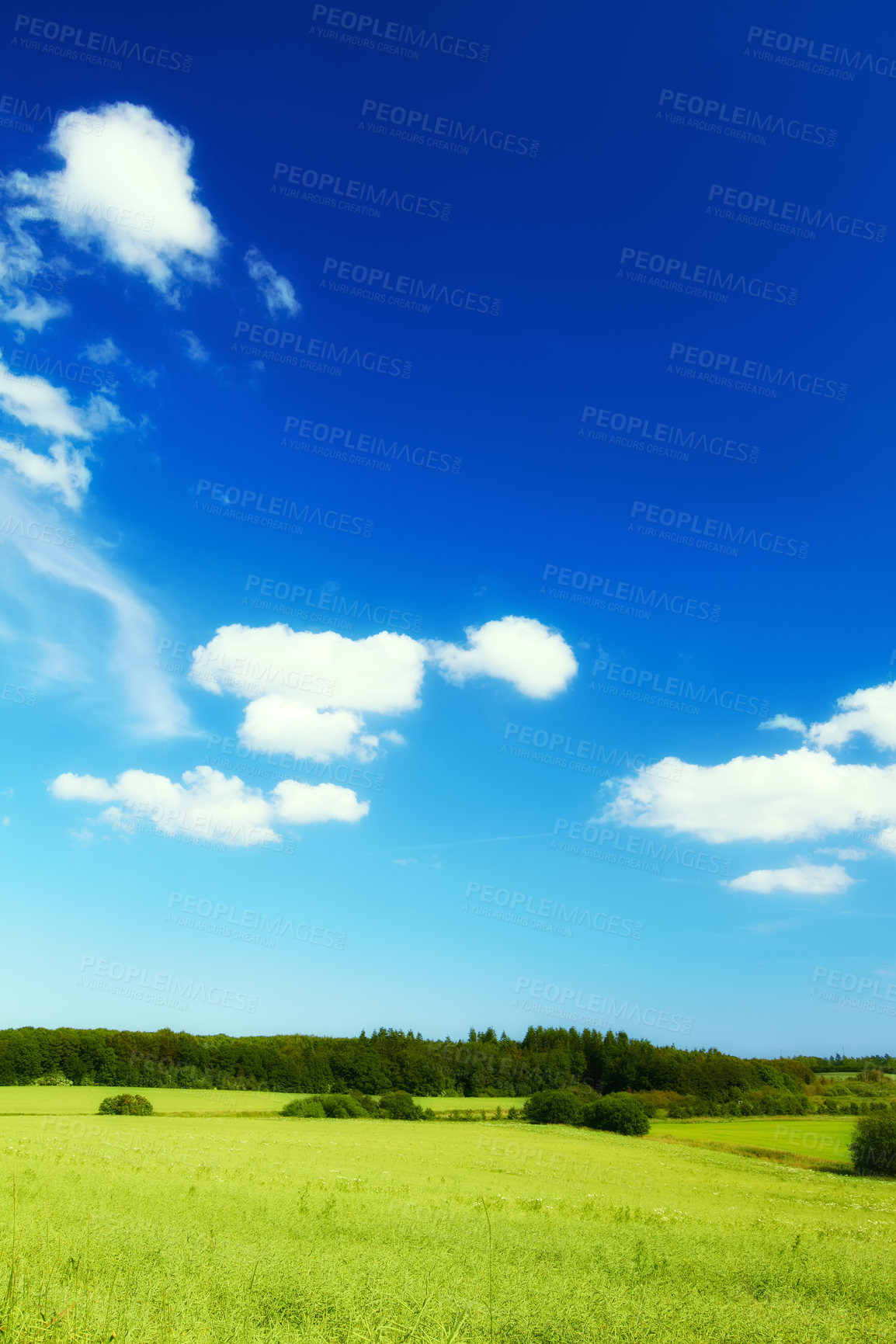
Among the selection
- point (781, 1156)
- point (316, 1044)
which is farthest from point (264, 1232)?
point (316, 1044)

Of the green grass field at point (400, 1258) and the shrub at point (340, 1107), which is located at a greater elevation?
the green grass field at point (400, 1258)

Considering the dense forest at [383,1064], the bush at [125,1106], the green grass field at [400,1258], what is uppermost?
the green grass field at [400,1258]

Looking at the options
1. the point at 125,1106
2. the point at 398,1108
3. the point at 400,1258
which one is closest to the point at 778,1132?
the point at 398,1108

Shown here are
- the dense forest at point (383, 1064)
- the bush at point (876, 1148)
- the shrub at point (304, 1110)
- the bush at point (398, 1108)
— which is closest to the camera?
the bush at point (876, 1148)

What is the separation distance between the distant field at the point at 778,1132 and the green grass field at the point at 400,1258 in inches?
1335

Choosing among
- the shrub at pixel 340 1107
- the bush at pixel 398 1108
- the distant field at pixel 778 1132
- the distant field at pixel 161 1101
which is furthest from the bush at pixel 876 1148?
the shrub at pixel 340 1107

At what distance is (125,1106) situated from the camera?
160 ft

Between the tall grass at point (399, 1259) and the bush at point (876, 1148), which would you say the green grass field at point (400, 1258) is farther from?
the bush at point (876, 1148)

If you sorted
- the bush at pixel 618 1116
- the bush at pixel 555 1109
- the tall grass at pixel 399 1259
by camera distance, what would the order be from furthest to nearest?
the bush at pixel 555 1109 → the bush at pixel 618 1116 → the tall grass at pixel 399 1259

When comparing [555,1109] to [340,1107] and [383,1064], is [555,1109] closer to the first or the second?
[340,1107]

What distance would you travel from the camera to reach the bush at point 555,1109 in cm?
6162

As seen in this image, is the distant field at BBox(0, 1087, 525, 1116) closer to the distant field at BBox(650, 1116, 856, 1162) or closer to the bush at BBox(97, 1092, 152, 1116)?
the bush at BBox(97, 1092, 152, 1116)

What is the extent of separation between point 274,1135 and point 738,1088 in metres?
73.7

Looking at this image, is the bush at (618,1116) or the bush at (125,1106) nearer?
the bush at (125,1106)
